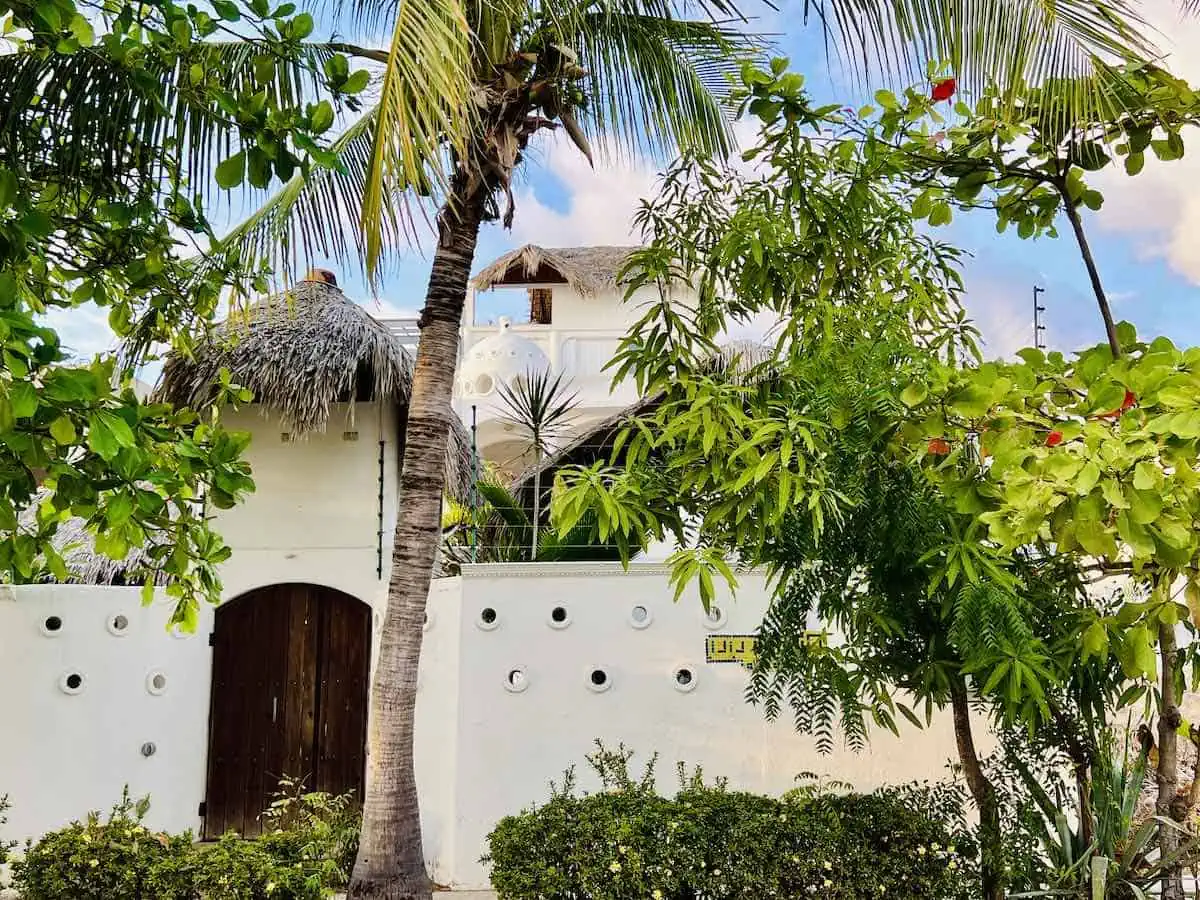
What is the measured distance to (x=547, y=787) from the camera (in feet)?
21.0

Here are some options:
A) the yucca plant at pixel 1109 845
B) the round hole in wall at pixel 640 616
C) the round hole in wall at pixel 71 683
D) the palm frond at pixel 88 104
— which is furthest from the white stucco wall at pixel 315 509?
the yucca plant at pixel 1109 845

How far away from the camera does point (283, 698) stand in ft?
24.9

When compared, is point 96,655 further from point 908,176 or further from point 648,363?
point 908,176

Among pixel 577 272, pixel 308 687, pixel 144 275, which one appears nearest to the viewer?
pixel 144 275

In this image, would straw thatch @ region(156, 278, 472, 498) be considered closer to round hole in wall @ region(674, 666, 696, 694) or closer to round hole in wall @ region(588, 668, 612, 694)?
round hole in wall @ region(588, 668, 612, 694)

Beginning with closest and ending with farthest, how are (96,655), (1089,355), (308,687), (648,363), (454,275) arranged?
(1089,355)
(648,363)
(454,275)
(96,655)
(308,687)

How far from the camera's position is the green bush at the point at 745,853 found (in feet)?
15.0

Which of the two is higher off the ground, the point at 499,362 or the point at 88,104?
the point at 499,362

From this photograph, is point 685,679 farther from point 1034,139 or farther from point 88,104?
point 88,104

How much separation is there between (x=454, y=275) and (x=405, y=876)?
3186 mm

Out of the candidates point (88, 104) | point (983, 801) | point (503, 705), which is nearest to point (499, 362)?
point (503, 705)

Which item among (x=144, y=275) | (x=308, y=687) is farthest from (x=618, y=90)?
(x=308, y=687)

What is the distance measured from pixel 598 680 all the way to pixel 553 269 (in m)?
10.2

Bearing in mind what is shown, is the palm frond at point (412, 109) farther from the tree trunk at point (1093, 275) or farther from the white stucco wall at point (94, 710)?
the white stucco wall at point (94, 710)
